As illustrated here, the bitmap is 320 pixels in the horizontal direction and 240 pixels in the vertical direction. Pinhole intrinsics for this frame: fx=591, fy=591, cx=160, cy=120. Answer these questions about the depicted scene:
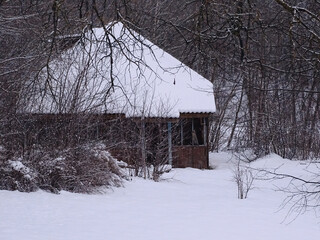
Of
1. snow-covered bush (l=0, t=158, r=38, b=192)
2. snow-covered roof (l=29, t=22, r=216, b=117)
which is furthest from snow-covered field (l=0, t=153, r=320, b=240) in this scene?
snow-covered roof (l=29, t=22, r=216, b=117)

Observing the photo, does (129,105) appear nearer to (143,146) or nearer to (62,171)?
(143,146)

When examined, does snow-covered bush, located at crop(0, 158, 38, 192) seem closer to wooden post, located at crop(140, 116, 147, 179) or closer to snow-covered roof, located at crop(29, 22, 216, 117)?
snow-covered roof, located at crop(29, 22, 216, 117)

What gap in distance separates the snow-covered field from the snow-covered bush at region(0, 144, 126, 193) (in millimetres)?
360

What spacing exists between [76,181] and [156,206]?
205 centimetres

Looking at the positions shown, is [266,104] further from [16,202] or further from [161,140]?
[16,202]

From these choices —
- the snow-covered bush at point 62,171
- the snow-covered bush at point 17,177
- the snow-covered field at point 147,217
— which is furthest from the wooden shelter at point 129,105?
the snow-covered field at point 147,217

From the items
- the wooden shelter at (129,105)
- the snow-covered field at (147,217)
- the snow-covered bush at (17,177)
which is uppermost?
the wooden shelter at (129,105)

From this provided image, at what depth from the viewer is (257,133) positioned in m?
26.4

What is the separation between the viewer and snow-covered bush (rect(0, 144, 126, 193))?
1173cm

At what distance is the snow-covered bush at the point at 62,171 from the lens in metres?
11.7

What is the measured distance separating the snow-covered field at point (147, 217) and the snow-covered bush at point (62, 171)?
360mm

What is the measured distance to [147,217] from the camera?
10.1 meters

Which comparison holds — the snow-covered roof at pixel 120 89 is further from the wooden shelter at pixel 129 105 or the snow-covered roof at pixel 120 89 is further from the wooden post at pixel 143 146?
the wooden post at pixel 143 146

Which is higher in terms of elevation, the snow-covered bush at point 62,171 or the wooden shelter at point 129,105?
the wooden shelter at point 129,105
